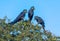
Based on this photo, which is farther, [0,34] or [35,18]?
[35,18]

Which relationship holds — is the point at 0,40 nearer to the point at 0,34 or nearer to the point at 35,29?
the point at 0,34

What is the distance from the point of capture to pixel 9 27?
43.1 ft

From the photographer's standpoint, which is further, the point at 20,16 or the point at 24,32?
the point at 20,16

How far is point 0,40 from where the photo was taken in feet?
42.3

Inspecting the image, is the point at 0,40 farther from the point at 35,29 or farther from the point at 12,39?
the point at 35,29

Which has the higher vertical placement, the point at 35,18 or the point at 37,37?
the point at 35,18

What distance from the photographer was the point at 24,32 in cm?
1299

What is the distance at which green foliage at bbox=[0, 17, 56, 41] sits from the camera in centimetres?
1295

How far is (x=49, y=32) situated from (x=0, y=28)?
2368 millimetres

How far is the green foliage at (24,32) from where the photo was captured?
1295 cm

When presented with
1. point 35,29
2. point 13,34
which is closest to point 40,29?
point 35,29

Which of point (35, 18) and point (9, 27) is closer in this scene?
point (9, 27)

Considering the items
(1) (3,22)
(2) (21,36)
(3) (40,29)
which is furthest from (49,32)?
(1) (3,22)

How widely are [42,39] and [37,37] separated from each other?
28 centimetres
